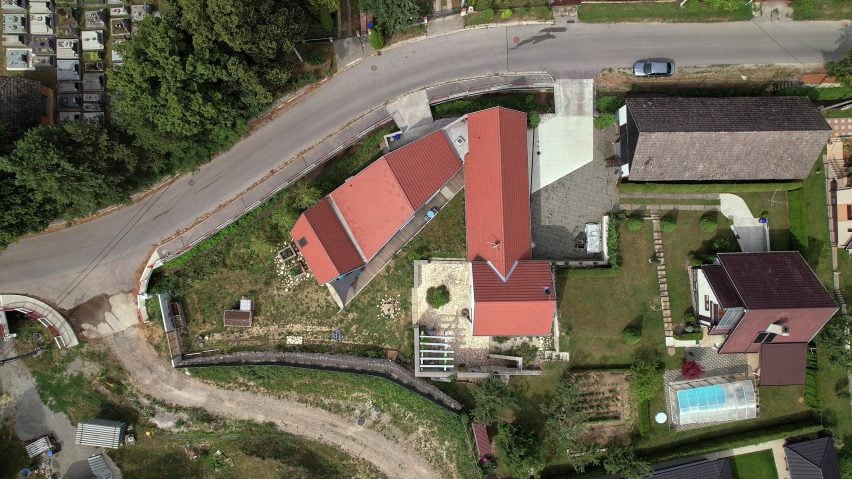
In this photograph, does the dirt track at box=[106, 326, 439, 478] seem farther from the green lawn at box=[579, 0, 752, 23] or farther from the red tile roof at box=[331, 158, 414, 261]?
the green lawn at box=[579, 0, 752, 23]

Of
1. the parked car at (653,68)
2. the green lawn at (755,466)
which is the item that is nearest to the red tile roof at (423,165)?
the parked car at (653,68)

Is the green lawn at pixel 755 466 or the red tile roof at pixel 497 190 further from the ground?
the red tile roof at pixel 497 190

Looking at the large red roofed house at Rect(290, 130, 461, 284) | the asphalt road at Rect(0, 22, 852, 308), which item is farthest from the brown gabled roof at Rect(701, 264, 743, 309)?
the large red roofed house at Rect(290, 130, 461, 284)

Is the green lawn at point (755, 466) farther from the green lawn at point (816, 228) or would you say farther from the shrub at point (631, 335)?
the green lawn at point (816, 228)

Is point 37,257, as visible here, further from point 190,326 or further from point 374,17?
point 374,17

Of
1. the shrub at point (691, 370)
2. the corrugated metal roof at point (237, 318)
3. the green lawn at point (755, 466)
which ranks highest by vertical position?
the corrugated metal roof at point (237, 318)

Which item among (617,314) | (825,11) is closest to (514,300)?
(617,314)

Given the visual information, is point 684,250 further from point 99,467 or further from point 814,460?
point 99,467

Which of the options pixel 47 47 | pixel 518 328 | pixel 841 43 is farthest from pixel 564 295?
pixel 47 47
